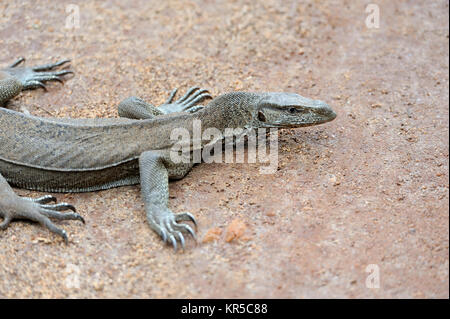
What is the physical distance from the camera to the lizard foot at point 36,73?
28.6 ft

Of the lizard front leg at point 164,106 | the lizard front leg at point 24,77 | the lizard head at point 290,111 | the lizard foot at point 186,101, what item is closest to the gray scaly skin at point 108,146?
the lizard head at point 290,111

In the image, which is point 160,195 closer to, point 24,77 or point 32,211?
point 32,211

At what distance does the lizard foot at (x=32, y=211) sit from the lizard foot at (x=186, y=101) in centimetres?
229

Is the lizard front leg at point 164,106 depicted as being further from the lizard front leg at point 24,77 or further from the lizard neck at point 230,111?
the lizard front leg at point 24,77

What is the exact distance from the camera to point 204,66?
9047mm

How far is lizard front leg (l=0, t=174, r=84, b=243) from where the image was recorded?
20.6 feet

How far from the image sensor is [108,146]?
672 cm

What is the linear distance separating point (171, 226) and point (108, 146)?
4.41 feet

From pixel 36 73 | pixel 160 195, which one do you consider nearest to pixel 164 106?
pixel 160 195

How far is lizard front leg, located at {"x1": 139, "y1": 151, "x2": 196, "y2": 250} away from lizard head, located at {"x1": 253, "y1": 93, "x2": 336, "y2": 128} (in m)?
1.15

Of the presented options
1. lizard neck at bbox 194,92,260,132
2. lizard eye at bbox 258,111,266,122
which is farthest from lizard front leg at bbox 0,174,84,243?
lizard eye at bbox 258,111,266,122

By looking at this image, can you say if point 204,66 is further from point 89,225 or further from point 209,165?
point 89,225

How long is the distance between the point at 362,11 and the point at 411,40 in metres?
1.12
